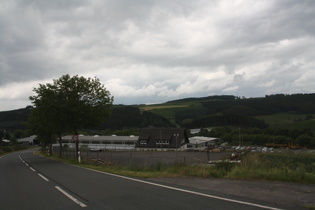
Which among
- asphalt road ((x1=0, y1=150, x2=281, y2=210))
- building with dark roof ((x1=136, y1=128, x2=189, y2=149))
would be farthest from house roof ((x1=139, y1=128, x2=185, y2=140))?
asphalt road ((x1=0, y1=150, x2=281, y2=210))

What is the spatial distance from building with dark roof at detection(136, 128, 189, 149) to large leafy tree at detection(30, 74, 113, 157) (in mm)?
49980

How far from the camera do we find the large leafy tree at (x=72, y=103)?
2958 centimetres

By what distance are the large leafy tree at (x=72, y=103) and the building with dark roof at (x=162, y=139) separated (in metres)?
50.0

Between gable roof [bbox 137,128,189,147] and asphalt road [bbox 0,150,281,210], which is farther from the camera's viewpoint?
gable roof [bbox 137,128,189,147]

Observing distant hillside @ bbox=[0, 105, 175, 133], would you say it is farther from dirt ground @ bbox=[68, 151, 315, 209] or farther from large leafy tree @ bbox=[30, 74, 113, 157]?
dirt ground @ bbox=[68, 151, 315, 209]

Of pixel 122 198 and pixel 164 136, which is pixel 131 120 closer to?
pixel 164 136

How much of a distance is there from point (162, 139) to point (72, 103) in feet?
174

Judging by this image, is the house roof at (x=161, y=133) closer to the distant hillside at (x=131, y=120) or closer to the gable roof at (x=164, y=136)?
the gable roof at (x=164, y=136)

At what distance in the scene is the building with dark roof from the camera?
8025cm

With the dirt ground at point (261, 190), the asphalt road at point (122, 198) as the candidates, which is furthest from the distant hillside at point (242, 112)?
the asphalt road at point (122, 198)

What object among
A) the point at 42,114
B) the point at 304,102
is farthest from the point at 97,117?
the point at 304,102

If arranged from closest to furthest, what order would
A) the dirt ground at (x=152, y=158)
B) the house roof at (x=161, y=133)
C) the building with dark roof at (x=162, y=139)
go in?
the dirt ground at (x=152, y=158)
the building with dark roof at (x=162, y=139)
the house roof at (x=161, y=133)

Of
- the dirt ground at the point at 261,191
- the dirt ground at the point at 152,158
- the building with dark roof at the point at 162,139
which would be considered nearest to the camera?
the dirt ground at the point at 261,191

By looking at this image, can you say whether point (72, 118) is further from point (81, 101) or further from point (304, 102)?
point (304, 102)
